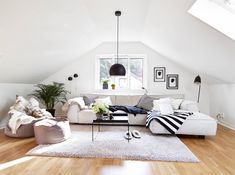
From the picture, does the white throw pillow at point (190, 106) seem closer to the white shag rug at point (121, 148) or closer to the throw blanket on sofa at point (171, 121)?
the throw blanket on sofa at point (171, 121)

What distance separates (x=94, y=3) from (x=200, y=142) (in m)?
3.50

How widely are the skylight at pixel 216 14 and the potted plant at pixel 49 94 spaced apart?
14.9 ft

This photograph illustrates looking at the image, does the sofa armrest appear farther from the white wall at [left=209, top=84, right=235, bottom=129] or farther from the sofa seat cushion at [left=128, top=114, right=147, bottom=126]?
the white wall at [left=209, top=84, right=235, bottom=129]

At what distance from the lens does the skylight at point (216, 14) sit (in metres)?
2.85

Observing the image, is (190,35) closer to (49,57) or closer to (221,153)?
(221,153)

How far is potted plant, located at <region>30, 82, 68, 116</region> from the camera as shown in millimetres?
5828

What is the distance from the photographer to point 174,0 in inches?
117

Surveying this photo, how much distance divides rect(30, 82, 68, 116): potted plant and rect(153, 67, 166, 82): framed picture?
3.20 metres

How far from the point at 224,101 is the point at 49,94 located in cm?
522

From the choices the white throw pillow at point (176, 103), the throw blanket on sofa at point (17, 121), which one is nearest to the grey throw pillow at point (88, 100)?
the throw blanket on sofa at point (17, 121)

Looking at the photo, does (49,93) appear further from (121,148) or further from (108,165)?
(108,165)

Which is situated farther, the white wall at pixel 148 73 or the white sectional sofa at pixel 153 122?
the white wall at pixel 148 73

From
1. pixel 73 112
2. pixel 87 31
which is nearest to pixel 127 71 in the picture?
pixel 87 31

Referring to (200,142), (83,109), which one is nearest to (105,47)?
(83,109)
